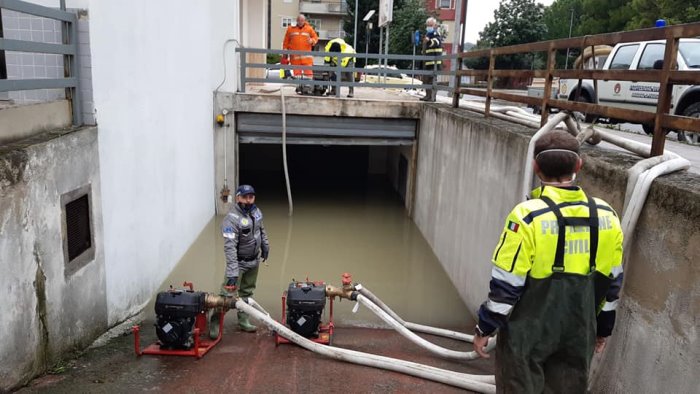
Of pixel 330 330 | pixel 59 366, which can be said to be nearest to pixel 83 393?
pixel 59 366

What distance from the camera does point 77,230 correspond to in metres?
5.11

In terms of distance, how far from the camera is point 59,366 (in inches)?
184

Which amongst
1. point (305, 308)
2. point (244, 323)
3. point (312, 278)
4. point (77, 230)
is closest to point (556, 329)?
point (305, 308)

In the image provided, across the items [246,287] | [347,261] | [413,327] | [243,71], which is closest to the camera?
[246,287]

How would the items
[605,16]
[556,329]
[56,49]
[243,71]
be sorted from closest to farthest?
[556,329] < [56,49] < [243,71] < [605,16]

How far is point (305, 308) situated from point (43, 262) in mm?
2323

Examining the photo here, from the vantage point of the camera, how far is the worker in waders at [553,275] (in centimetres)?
289

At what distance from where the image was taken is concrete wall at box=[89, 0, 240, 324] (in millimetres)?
5793

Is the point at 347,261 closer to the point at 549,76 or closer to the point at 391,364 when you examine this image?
the point at 391,364

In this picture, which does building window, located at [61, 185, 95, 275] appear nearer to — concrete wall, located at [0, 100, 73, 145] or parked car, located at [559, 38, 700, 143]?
concrete wall, located at [0, 100, 73, 145]

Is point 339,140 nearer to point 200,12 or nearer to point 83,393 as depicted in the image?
point 200,12

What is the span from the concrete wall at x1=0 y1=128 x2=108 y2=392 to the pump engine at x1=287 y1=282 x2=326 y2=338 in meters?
1.88

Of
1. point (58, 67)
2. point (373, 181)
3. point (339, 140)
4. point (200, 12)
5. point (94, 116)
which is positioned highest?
point (200, 12)

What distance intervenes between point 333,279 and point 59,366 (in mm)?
4755
